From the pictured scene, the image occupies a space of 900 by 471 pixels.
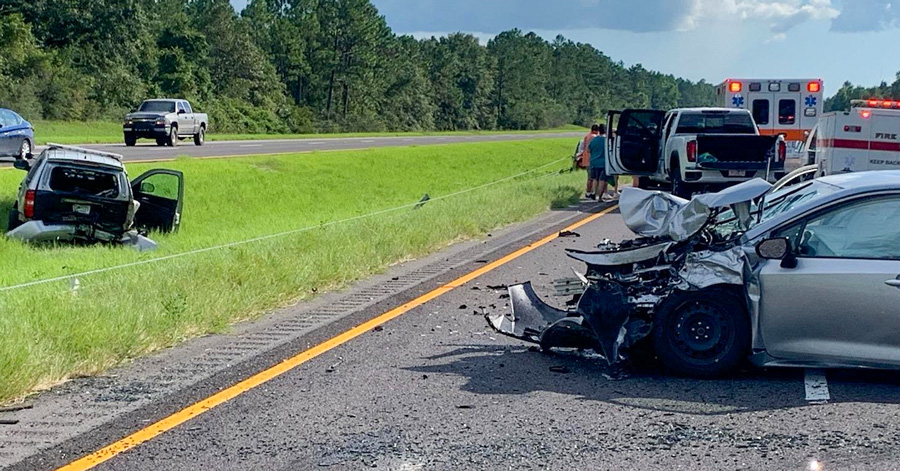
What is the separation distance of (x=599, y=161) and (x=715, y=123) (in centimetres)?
255

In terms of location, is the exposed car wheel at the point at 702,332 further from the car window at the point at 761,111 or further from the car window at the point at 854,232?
the car window at the point at 761,111

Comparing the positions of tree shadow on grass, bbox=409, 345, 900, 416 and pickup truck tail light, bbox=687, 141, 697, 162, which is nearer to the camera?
tree shadow on grass, bbox=409, 345, 900, 416

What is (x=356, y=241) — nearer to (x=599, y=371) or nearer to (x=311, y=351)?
(x=311, y=351)

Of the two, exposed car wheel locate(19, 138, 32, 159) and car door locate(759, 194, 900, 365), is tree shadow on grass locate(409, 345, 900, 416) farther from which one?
exposed car wheel locate(19, 138, 32, 159)

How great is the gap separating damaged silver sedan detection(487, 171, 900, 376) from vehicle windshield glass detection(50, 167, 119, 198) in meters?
10.5

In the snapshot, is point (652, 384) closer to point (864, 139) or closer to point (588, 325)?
point (588, 325)

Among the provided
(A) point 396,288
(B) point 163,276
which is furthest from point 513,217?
(B) point 163,276

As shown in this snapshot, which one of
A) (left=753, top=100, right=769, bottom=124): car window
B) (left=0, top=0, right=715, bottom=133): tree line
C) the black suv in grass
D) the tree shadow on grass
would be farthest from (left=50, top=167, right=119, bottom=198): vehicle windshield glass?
(left=0, top=0, right=715, bottom=133): tree line

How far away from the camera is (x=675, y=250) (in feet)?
26.0

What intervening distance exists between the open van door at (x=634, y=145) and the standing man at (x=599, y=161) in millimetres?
575

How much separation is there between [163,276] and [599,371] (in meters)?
5.15

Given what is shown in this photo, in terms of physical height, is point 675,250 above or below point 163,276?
above

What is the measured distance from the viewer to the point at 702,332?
24.7 ft

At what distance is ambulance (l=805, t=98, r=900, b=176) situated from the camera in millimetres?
17734
